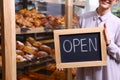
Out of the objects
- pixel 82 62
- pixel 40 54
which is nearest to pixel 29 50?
pixel 40 54

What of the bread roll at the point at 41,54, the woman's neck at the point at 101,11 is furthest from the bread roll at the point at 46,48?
the woman's neck at the point at 101,11

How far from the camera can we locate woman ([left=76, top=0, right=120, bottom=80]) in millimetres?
1889

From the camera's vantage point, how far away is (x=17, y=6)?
7.82ft

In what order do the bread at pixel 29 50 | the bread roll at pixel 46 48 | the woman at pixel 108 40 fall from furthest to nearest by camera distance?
1. the bread roll at pixel 46 48
2. the bread at pixel 29 50
3. the woman at pixel 108 40

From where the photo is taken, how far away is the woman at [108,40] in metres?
1.89

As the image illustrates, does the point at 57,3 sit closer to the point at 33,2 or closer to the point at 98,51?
the point at 33,2

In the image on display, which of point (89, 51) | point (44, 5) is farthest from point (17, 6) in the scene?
point (89, 51)

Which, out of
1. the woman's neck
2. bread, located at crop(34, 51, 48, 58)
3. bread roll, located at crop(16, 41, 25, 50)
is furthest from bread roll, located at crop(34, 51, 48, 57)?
the woman's neck

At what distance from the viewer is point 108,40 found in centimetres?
187

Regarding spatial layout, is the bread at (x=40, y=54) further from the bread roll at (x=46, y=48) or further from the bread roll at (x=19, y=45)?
the bread roll at (x=19, y=45)

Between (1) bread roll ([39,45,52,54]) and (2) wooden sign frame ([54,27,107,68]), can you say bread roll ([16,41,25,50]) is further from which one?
(2) wooden sign frame ([54,27,107,68])

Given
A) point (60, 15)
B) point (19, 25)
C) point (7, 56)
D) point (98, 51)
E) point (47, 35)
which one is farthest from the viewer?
point (60, 15)

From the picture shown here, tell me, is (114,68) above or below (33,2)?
below

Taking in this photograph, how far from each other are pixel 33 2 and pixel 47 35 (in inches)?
14.1
